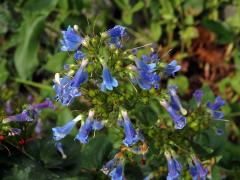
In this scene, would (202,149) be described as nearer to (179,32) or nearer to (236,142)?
(236,142)

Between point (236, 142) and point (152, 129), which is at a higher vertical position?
point (152, 129)

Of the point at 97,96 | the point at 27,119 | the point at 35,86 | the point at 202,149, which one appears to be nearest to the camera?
the point at 97,96

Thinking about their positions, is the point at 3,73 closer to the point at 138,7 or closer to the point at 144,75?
the point at 138,7

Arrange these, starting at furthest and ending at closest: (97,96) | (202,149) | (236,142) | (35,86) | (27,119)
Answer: (35,86), (236,142), (202,149), (27,119), (97,96)

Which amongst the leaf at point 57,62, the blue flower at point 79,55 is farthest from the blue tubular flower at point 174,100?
the leaf at point 57,62

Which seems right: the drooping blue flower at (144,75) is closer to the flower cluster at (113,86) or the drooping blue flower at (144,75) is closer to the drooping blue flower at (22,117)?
the flower cluster at (113,86)

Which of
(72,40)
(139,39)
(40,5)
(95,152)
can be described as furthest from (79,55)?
(139,39)

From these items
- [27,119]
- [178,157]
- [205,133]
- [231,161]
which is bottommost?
[231,161]

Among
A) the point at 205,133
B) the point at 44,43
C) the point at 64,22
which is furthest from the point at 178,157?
the point at 44,43
